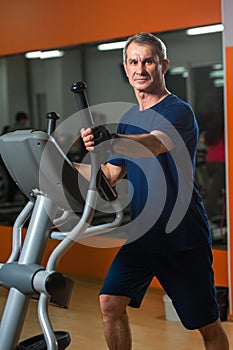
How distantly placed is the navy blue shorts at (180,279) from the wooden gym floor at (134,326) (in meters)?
1.03

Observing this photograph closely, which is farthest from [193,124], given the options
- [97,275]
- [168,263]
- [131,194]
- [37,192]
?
[97,275]

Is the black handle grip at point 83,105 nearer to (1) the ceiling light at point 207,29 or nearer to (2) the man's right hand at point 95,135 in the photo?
(2) the man's right hand at point 95,135

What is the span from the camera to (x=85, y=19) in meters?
5.37

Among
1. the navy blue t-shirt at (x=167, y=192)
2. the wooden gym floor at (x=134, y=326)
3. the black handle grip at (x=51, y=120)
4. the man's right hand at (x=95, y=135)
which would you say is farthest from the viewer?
the wooden gym floor at (x=134, y=326)

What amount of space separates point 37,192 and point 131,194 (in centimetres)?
73

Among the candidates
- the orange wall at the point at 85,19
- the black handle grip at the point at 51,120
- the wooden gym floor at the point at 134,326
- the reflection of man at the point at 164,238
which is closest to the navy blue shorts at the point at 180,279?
the reflection of man at the point at 164,238

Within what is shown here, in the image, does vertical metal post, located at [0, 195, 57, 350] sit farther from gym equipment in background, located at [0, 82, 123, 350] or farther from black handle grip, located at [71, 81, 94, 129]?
black handle grip, located at [71, 81, 94, 129]

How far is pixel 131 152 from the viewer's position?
2393 millimetres

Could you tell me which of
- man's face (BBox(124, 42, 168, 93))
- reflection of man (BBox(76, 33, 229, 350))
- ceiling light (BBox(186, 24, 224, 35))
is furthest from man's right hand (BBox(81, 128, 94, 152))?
A: ceiling light (BBox(186, 24, 224, 35))

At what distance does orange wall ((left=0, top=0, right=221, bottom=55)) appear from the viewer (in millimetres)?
4738

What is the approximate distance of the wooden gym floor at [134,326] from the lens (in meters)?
3.86

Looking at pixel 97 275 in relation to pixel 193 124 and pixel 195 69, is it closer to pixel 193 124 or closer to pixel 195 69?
→ pixel 193 124

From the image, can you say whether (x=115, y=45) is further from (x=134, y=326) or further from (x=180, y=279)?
(x=180, y=279)

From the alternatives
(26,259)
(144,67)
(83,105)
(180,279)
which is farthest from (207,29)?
(26,259)
